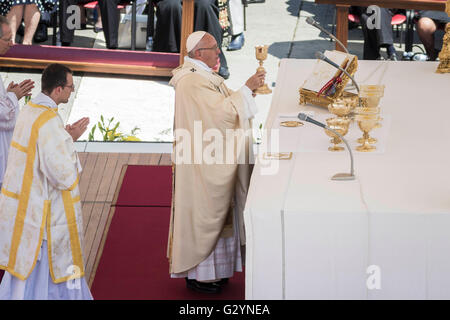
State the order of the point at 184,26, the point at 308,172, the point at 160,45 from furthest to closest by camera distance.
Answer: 1. the point at 160,45
2. the point at 184,26
3. the point at 308,172

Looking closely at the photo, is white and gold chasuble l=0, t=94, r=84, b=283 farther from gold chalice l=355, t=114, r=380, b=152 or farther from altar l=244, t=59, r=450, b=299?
gold chalice l=355, t=114, r=380, b=152

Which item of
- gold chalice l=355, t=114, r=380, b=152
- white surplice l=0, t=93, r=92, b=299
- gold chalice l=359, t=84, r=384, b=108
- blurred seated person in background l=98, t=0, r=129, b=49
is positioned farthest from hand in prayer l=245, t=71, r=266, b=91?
blurred seated person in background l=98, t=0, r=129, b=49

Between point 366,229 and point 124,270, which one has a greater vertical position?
point 366,229

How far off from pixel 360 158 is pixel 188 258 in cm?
121

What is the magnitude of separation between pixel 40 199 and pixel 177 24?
433cm

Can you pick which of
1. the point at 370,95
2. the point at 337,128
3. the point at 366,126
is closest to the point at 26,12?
the point at 370,95

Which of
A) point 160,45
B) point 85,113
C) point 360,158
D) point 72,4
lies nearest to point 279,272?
point 360,158

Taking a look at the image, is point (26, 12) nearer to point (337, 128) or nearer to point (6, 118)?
point (6, 118)

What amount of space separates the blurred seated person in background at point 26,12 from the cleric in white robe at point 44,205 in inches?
173

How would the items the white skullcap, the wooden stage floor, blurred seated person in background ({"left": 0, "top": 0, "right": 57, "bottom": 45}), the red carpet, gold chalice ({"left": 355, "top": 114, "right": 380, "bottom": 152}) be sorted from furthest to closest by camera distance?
blurred seated person in background ({"left": 0, "top": 0, "right": 57, "bottom": 45})
the wooden stage floor
the red carpet
the white skullcap
gold chalice ({"left": 355, "top": 114, "right": 380, "bottom": 152})

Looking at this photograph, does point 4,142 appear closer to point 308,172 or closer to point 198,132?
point 198,132

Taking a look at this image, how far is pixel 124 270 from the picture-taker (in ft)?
17.7

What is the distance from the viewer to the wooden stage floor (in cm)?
571
